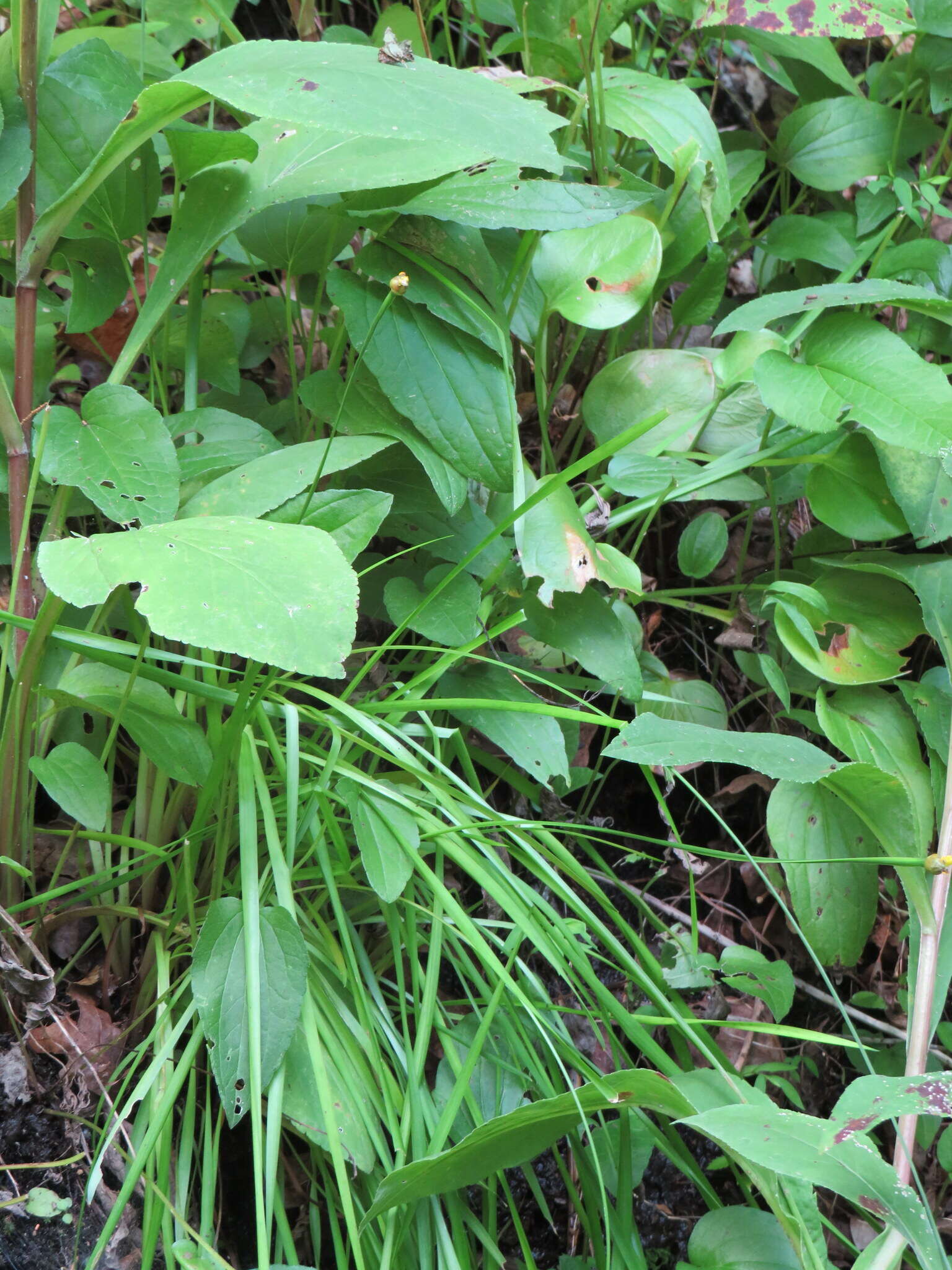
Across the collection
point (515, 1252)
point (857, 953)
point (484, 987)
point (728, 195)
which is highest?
point (728, 195)

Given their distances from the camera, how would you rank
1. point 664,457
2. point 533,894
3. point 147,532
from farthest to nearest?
1. point 664,457
2. point 533,894
3. point 147,532

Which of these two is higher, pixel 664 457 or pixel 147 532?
pixel 147 532

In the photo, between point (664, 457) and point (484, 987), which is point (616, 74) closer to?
point (664, 457)

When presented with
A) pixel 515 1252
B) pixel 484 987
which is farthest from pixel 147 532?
pixel 515 1252

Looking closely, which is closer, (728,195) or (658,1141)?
(658,1141)

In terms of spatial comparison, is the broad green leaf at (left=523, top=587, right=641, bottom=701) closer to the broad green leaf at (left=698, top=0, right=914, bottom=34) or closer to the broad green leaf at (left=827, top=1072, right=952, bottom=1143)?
the broad green leaf at (left=827, top=1072, right=952, bottom=1143)

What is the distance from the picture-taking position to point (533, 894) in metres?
0.73

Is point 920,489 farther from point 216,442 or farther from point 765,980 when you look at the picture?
point 216,442

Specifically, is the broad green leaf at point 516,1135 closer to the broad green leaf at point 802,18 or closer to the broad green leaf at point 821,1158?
the broad green leaf at point 821,1158

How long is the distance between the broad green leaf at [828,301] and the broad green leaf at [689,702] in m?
0.37

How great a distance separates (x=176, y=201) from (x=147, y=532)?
384 millimetres

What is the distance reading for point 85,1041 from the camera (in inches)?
29.4

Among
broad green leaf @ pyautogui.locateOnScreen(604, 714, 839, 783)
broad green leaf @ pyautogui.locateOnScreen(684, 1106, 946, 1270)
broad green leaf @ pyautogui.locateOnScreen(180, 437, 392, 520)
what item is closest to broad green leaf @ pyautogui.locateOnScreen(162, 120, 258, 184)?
broad green leaf @ pyautogui.locateOnScreen(180, 437, 392, 520)

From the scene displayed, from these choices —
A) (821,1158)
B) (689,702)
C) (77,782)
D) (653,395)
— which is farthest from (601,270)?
(821,1158)
